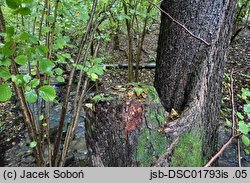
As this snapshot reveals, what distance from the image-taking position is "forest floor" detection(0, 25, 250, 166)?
12.0 ft

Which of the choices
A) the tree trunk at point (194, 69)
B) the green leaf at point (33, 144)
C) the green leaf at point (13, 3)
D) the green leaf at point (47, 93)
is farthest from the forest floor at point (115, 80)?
the green leaf at point (13, 3)

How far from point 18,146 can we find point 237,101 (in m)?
3.58

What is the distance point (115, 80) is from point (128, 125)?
Answer: 159 inches

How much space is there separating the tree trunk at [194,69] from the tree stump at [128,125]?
10 centimetres

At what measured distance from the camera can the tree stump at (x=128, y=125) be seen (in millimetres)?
1601

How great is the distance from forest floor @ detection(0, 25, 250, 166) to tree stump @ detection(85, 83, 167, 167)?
3.90 feet

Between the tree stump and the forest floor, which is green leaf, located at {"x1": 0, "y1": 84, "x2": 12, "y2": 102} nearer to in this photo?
the tree stump

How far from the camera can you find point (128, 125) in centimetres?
161

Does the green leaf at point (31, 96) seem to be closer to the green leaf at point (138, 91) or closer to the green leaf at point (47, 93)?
the green leaf at point (47, 93)

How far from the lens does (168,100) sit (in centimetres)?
180

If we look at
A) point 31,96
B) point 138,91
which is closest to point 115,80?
point 138,91

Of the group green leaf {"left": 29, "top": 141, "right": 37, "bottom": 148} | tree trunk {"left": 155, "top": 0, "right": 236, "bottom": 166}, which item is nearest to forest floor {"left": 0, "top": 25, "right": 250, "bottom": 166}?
tree trunk {"left": 155, "top": 0, "right": 236, "bottom": 166}

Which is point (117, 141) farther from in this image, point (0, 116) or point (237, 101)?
point (0, 116)

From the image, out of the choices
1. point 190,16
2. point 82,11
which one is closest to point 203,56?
point 190,16
